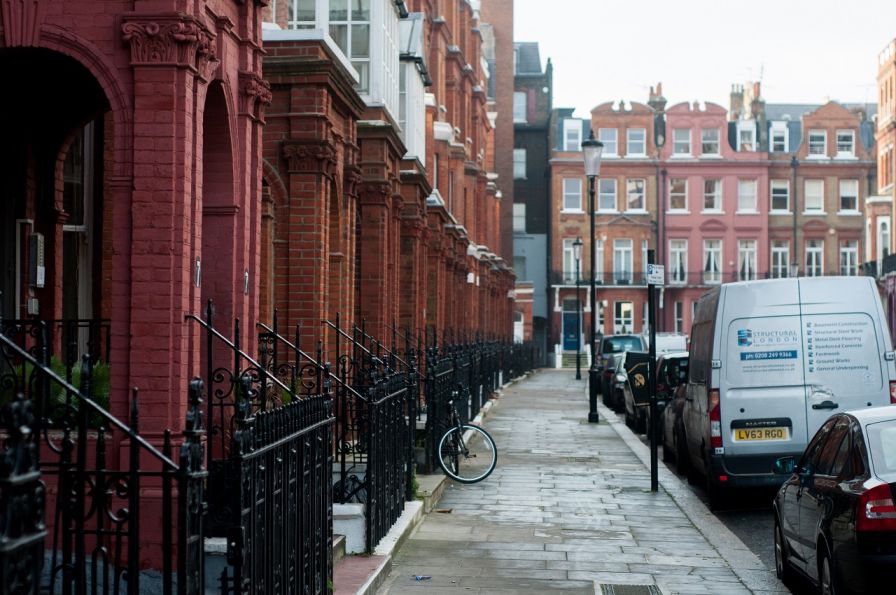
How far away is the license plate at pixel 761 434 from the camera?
1481 cm

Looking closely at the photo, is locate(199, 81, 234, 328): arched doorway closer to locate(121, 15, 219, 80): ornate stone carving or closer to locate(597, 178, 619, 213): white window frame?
locate(121, 15, 219, 80): ornate stone carving

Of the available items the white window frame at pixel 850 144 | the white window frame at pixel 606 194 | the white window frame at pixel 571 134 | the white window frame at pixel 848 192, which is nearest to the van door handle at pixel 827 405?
the white window frame at pixel 606 194

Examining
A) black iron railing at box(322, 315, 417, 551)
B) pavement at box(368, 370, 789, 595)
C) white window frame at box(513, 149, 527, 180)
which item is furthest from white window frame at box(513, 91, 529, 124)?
black iron railing at box(322, 315, 417, 551)

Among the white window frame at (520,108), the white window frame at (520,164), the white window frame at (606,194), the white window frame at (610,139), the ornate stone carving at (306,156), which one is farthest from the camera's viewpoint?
the white window frame at (520,108)

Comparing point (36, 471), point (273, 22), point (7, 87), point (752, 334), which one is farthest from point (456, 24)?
point (36, 471)

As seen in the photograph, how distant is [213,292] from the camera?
11133 millimetres

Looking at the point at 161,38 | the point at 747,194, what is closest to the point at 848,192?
the point at 747,194

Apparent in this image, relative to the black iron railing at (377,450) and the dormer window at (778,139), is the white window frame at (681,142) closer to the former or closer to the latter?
the dormer window at (778,139)

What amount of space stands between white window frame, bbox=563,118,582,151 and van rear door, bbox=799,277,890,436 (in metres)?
67.2

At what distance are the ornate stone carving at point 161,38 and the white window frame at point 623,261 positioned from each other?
7158 cm

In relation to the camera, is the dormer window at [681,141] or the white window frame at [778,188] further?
the white window frame at [778,188]

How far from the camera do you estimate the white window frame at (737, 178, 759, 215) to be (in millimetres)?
80356

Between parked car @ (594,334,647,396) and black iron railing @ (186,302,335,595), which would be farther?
parked car @ (594,334,647,396)

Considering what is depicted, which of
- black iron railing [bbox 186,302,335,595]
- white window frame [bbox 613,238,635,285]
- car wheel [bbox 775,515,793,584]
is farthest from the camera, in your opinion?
white window frame [bbox 613,238,635,285]
